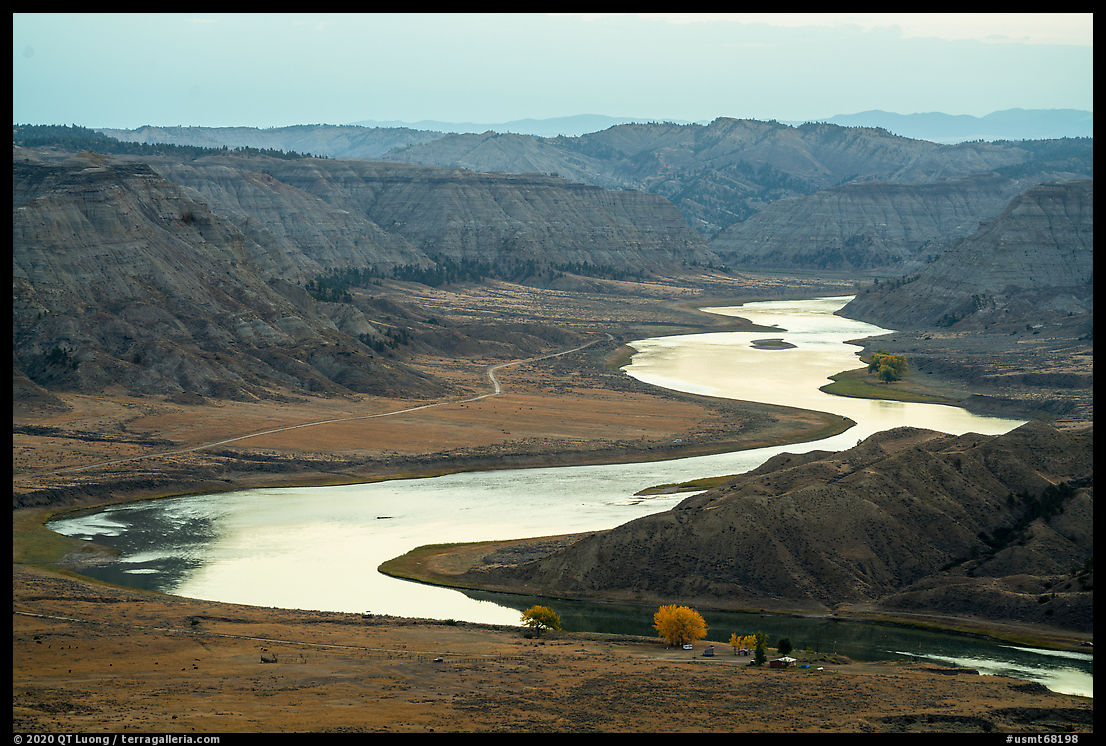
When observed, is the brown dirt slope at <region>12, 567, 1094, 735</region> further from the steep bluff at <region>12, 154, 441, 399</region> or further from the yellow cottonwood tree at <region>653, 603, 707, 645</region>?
the steep bluff at <region>12, 154, 441, 399</region>

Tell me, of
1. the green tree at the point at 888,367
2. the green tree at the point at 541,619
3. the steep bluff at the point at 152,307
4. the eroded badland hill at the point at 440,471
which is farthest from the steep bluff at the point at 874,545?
the green tree at the point at 888,367

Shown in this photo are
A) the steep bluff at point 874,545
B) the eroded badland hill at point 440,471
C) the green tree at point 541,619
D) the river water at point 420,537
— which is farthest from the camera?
the steep bluff at point 874,545

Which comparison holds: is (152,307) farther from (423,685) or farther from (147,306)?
(423,685)

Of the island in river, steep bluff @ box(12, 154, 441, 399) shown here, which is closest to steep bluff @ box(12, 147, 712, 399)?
steep bluff @ box(12, 154, 441, 399)

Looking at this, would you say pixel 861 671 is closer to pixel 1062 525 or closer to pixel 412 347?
pixel 1062 525

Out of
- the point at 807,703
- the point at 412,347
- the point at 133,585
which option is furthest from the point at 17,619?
the point at 412,347

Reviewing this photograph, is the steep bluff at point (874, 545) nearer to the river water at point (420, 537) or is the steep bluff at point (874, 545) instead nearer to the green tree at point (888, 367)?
the river water at point (420, 537)
